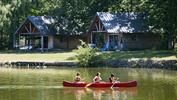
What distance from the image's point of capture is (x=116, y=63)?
5909 cm

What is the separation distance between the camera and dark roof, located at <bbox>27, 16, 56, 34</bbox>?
266 ft

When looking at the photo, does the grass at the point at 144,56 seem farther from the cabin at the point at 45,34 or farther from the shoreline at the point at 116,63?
the cabin at the point at 45,34

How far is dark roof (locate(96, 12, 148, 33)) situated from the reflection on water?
3585 cm

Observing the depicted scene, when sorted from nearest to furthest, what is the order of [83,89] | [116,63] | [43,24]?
[83,89]
[116,63]
[43,24]

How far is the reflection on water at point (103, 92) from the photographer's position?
33.7 metres

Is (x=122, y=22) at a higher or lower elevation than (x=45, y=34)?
higher

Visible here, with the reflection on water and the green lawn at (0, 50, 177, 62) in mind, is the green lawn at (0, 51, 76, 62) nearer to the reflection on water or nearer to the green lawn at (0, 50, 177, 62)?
the green lawn at (0, 50, 177, 62)

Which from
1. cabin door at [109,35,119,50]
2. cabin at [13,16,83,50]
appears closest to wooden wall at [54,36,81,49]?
cabin at [13,16,83,50]

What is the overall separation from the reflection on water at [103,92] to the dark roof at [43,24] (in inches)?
1697

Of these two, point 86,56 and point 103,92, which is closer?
point 103,92

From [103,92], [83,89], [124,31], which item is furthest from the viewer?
[124,31]

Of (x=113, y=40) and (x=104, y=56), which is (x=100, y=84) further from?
(x=113, y=40)

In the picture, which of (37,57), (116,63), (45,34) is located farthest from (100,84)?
(45,34)

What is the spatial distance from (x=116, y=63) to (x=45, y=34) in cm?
2462
